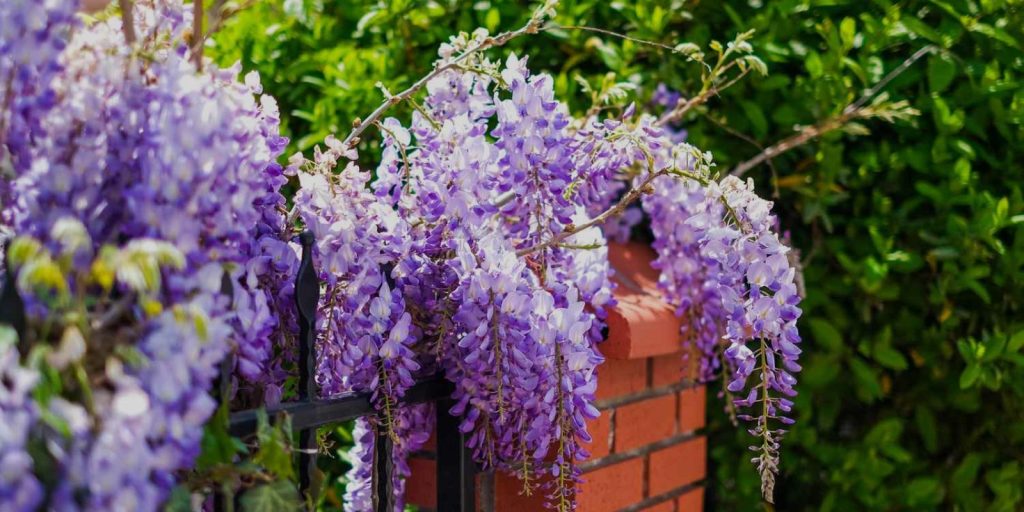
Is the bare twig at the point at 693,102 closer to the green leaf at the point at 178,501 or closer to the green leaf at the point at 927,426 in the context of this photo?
the green leaf at the point at 927,426

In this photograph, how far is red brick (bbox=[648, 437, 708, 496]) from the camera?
7.26ft

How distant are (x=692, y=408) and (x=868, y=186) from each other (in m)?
0.58

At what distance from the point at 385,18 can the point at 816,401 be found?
1173 mm

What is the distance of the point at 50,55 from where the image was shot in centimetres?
106

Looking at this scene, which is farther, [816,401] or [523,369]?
[816,401]

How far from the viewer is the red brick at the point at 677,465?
2213mm

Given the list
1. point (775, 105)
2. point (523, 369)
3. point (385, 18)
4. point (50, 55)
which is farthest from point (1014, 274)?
point (50, 55)

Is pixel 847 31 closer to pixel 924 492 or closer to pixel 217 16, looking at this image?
pixel 924 492

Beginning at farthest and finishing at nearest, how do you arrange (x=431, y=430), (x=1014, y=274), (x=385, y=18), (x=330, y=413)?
(x=385, y=18) < (x=1014, y=274) < (x=431, y=430) < (x=330, y=413)

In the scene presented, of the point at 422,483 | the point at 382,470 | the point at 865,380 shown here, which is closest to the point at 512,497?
the point at 422,483

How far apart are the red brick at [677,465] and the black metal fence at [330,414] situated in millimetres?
511

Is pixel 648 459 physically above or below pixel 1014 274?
below

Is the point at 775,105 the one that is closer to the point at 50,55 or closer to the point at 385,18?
the point at 385,18

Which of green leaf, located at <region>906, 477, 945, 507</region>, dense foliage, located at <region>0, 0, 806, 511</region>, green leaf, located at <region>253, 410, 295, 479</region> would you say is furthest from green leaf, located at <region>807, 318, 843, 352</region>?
green leaf, located at <region>253, 410, 295, 479</region>
